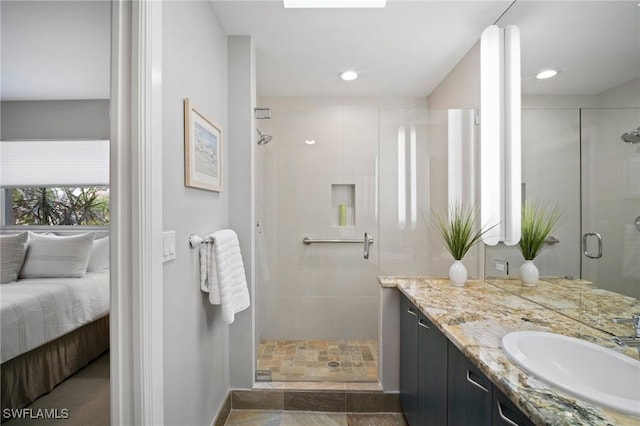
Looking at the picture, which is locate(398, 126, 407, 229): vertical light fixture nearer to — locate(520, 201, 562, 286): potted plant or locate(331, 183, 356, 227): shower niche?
locate(331, 183, 356, 227): shower niche

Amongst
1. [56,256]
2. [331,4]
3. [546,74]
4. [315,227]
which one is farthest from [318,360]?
[331,4]

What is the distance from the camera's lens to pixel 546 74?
4.75ft

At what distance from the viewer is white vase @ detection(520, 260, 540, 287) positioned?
1.59m

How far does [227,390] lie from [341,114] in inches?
85.0

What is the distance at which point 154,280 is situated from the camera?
1.08 metres

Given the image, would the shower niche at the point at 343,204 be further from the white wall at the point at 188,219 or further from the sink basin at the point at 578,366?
the sink basin at the point at 578,366

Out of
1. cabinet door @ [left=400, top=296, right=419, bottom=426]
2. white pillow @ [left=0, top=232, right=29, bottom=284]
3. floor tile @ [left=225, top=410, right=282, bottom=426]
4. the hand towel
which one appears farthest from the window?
cabinet door @ [left=400, top=296, right=419, bottom=426]

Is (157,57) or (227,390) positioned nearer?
(157,57)

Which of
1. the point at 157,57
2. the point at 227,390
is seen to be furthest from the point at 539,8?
the point at 227,390

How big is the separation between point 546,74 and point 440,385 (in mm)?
1502

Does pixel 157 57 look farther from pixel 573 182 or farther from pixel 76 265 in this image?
pixel 573 182

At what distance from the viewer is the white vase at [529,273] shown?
159 centimetres

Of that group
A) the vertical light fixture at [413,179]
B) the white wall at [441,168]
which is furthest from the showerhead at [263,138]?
the white wall at [441,168]

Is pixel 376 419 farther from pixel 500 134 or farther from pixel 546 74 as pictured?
pixel 546 74
